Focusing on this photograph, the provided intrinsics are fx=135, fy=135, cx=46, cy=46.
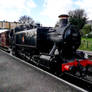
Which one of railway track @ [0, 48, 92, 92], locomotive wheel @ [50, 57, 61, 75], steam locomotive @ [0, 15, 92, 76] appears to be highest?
Result: steam locomotive @ [0, 15, 92, 76]

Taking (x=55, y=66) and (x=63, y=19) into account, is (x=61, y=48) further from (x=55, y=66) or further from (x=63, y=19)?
(x=63, y=19)

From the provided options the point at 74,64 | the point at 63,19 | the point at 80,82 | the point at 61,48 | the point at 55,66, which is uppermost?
the point at 63,19

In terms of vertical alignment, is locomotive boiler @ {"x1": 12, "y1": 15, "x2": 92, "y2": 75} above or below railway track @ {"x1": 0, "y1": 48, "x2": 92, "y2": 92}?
above

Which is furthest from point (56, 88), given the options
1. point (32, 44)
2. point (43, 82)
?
point (32, 44)

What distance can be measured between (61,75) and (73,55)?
1369mm

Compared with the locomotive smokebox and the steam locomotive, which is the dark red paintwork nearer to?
the steam locomotive

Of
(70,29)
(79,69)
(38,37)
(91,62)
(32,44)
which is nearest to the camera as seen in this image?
(79,69)

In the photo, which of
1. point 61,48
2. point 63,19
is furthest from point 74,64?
point 63,19

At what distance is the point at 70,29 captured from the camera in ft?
24.9

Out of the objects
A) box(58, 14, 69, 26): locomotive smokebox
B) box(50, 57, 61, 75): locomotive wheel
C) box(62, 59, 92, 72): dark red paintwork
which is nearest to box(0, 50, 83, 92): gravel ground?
box(50, 57, 61, 75): locomotive wheel

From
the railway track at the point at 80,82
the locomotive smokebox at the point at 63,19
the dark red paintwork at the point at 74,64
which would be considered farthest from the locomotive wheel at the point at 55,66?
the locomotive smokebox at the point at 63,19

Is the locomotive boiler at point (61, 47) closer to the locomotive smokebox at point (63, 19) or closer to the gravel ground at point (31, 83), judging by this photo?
the locomotive smokebox at point (63, 19)

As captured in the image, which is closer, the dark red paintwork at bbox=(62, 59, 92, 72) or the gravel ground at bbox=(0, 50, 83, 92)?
the gravel ground at bbox=(0, 50, 83, 92)

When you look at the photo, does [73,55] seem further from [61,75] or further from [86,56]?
[61,75]
